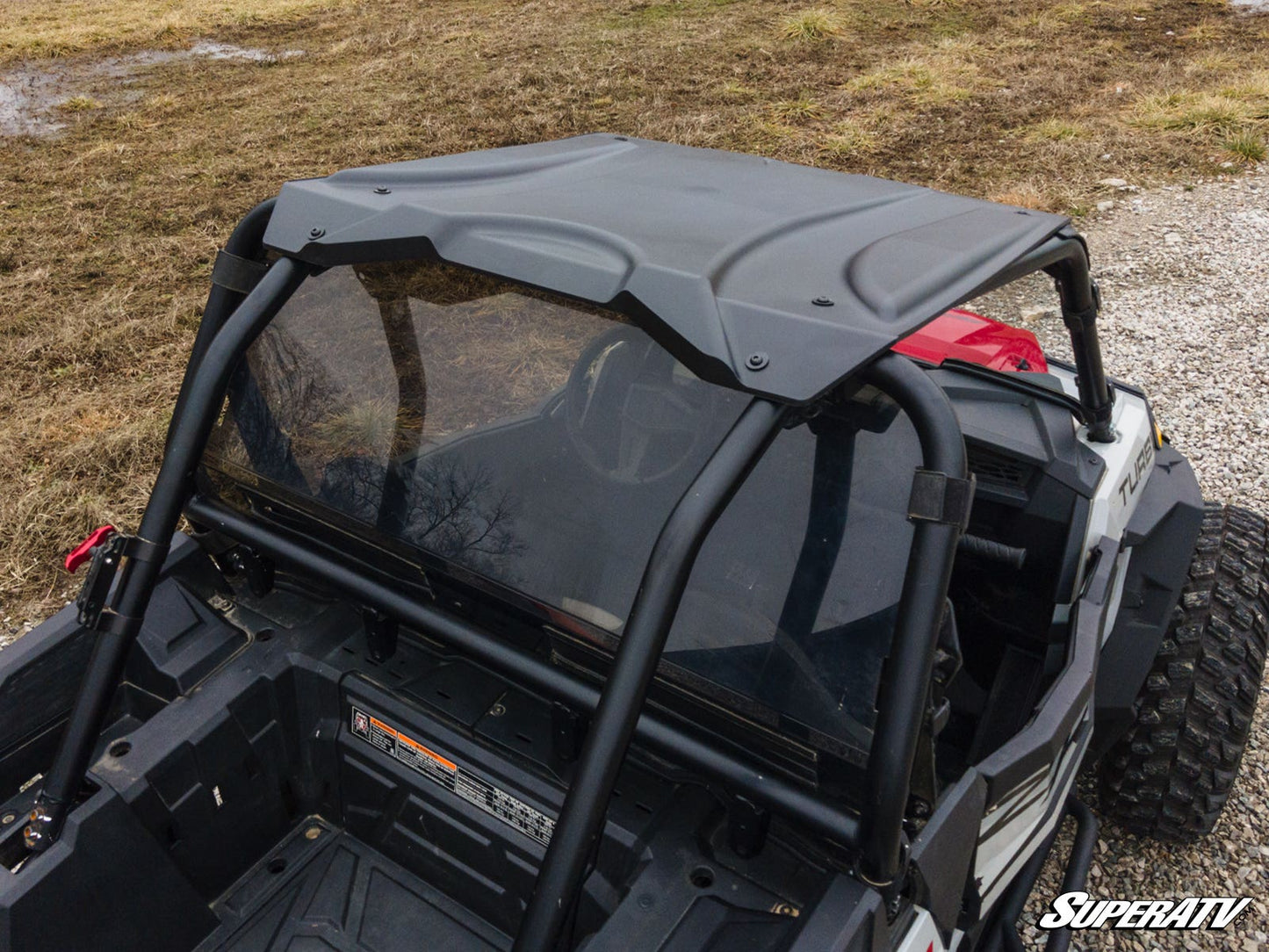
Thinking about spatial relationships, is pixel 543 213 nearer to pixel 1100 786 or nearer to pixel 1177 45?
pixel 1100 786

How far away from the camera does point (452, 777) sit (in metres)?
1.85

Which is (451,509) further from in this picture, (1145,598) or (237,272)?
(1145,598)

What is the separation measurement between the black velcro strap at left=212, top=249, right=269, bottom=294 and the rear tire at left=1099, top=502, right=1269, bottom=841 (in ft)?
6.83

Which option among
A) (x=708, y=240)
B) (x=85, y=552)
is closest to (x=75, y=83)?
(x=85, y=552)

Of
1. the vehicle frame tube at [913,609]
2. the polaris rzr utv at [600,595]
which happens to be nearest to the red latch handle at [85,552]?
the polaris rzr utv at [600,595]

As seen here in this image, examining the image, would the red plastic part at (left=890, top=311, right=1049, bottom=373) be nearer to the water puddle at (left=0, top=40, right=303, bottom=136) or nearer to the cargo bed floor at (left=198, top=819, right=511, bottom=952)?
the cargo bed floor at (left=198, top=819, right=511, bottom=952)

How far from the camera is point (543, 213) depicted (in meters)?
1.58

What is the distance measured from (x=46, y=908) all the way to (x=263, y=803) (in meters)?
0.45

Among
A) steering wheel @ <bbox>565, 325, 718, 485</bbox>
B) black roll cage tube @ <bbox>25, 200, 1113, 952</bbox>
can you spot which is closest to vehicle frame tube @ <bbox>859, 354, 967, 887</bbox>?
black roll cage tube @ <bbox>25, 200, 1113, 952</bbox>

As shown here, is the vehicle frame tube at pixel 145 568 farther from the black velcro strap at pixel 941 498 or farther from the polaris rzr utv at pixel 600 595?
the black velcro strap at pixel 941 498

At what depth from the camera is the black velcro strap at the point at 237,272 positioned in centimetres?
184

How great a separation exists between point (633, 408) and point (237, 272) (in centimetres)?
75

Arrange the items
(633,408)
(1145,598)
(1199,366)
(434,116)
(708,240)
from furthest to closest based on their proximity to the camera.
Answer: (434,116)
(1199,366)
(1145,598)
(633,408)
(708,240)

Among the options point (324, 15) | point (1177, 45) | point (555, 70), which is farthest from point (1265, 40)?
point (324, 15)
